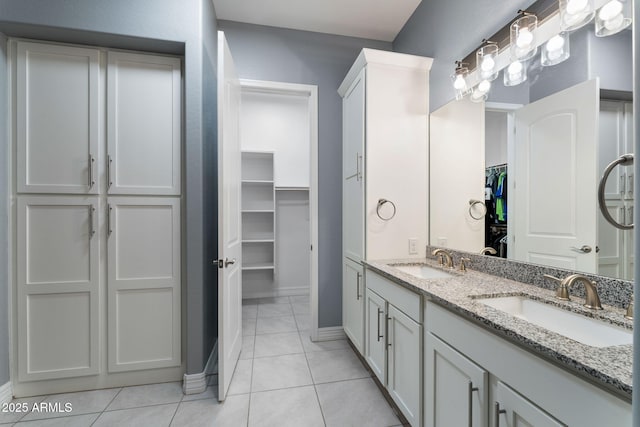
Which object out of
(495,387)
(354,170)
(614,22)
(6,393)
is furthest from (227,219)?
(614,22)

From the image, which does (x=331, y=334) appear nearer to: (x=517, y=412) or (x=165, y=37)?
(x=517, y=412)

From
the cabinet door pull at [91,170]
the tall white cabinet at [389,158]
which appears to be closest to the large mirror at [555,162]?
the tall white cabinet at [389,158]

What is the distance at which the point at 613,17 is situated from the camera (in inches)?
40.2

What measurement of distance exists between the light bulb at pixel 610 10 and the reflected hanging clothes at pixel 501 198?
73 cm

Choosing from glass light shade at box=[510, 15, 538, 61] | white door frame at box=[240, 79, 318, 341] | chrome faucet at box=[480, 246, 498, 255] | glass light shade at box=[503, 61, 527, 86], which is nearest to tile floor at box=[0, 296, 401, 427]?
white door frame at box=[240, 79, 318, 341]

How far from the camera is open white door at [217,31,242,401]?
1.70 m

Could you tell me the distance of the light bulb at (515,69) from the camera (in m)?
1.42

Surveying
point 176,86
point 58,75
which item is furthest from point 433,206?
point 58,75

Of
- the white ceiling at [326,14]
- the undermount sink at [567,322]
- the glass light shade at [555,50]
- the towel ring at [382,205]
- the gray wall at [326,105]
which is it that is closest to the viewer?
the undermount sink at [567,322]

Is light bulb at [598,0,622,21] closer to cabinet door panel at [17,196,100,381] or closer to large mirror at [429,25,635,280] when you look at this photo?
large mirror at [429,25,635,280]

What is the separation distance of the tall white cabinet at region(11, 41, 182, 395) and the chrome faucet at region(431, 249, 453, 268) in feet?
6.17

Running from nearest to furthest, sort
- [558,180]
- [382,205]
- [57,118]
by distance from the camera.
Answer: [558,180] < [57,118] < [382,205]

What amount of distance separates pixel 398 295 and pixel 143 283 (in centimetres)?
173

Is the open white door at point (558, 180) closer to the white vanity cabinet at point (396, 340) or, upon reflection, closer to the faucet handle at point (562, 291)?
the faucet handle at point (562, 291)
